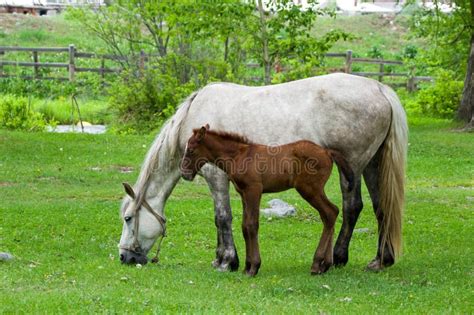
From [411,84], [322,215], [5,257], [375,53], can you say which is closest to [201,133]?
[322,215]

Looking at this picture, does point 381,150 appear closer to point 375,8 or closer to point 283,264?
point 283,264

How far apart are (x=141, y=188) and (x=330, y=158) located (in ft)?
6.46

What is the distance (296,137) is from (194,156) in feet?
3.54

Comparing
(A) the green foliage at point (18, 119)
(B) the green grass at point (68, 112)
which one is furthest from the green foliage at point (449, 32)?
(A) the green foliage at point (18, 119)

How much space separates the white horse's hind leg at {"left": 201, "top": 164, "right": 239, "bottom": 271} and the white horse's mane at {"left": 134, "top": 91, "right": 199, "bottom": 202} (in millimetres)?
432

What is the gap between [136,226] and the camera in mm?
8891

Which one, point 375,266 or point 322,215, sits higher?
point 322,215

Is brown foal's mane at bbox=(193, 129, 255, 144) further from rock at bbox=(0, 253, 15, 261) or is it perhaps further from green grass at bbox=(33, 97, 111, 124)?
green grass at bbox=(33, 97, 111, 124)

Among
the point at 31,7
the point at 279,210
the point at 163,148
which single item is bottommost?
the point at 279,210

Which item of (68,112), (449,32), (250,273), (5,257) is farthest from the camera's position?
(68,112)

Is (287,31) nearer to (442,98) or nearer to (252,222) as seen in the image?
(442,98)

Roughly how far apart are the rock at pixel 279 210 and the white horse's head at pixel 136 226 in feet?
12.2

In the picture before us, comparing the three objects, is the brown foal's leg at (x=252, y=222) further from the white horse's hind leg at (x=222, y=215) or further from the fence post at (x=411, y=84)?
the fence post at (x=411, y=84)

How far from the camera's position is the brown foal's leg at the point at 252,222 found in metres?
8.17
